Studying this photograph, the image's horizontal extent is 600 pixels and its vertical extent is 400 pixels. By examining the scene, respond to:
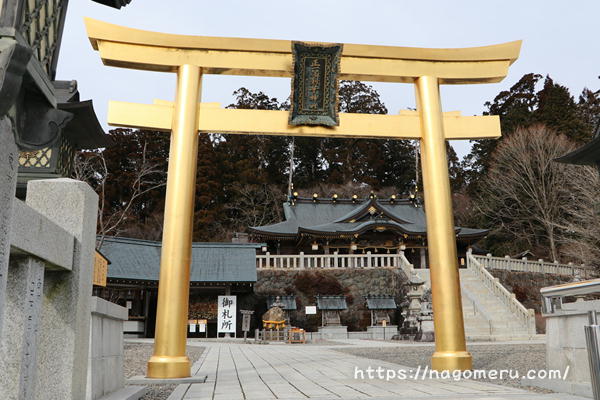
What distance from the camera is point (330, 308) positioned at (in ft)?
74.2

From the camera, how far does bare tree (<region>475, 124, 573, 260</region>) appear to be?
30703 mm

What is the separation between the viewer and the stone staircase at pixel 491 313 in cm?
1850

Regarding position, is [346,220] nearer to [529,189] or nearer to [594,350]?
[529,189]

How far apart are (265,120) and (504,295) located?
17.4 meters

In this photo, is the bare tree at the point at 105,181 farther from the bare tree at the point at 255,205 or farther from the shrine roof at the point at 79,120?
the bare tree at the point at 255,205

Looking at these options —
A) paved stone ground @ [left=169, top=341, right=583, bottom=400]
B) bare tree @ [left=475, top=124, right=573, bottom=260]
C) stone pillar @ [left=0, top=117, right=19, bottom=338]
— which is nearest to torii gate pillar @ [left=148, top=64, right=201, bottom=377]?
paved stone ground @ [left=169, top=341, right=583, bottom=400]

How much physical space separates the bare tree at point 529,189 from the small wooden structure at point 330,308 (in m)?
14.6

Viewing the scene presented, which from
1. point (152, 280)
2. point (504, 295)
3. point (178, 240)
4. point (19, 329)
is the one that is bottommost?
point (19, 329)

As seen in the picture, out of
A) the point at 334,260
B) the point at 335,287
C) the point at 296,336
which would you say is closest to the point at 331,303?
the point at 335,287

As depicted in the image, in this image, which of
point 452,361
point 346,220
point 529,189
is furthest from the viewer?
point 529,189

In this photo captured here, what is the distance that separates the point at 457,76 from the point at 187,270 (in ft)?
16.1

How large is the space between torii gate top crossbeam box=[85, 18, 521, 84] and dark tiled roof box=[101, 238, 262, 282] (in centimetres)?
1530

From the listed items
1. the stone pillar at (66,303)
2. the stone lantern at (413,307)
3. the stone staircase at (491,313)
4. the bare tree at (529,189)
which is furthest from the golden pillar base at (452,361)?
the bare tree at (529,189)

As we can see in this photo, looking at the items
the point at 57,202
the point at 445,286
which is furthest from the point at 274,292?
the point at 57,202
